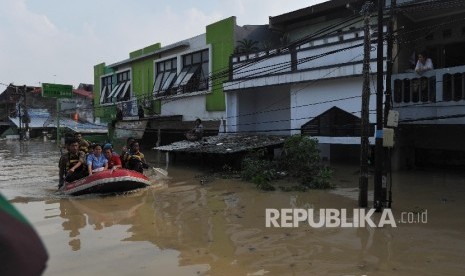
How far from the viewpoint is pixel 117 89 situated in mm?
32062

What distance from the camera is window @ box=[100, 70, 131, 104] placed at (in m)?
30.9

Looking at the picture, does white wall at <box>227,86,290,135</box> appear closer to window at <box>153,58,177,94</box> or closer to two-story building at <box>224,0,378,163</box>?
two-story building at <box>224,0,378,163</box>

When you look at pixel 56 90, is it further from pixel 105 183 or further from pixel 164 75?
pixel 105 183

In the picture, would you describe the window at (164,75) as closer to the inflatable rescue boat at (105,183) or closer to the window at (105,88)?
the window at (105,88)

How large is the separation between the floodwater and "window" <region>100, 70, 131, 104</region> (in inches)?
689

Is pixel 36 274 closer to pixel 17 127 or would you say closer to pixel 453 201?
pixel 453 201

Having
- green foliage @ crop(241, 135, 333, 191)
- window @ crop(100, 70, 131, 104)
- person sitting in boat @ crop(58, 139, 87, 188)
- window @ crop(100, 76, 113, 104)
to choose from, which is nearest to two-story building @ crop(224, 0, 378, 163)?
green foliage @ crop(241, 135, 333, 191)

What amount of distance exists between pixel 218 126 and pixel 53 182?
8.63m

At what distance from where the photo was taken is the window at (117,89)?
30.9 metres

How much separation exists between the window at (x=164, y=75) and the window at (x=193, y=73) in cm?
84

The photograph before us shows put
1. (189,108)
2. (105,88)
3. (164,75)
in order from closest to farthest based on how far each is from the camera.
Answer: (189,108)
(164,75)
(105,88)

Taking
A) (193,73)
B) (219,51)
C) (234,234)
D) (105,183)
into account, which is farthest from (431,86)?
(193,73)

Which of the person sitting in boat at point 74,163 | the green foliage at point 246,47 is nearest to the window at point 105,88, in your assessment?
the green foliage at point 246,47

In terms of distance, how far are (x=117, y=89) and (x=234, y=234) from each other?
25.7 meters
